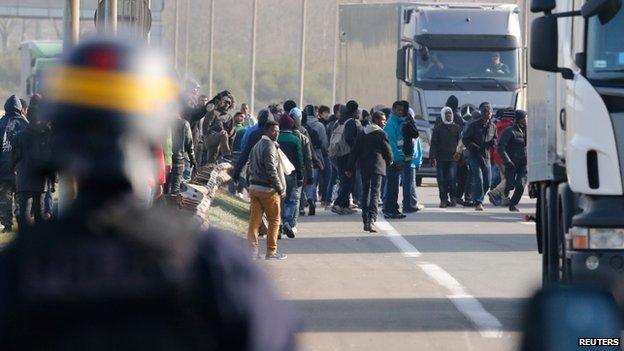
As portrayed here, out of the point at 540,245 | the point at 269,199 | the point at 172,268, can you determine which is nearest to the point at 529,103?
the point at 540,245

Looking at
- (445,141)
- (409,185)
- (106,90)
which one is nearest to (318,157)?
(409,185)

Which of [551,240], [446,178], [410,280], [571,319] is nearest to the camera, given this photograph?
[571,319]

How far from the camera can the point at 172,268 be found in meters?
2.39

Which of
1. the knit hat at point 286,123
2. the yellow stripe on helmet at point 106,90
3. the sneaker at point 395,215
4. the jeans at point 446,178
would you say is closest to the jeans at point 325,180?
the jeans at point 446,178

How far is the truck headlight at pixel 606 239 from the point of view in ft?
30.7

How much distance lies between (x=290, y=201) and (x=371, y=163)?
169 centimetres

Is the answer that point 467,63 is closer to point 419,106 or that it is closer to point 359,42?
point 419,106

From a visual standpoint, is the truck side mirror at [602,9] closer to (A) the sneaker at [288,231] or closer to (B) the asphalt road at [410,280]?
(B) the asphalt road at [410,280]

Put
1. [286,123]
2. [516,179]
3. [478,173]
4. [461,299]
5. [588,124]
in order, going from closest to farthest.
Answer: [588,124] < [461,299] < [286,123] < [516,179] < [478,173]

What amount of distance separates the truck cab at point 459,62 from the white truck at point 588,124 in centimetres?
2017

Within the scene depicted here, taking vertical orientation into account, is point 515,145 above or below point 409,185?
above

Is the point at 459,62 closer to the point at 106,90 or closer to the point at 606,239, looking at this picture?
the point at 606,239

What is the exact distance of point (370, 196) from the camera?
2031 centimetres

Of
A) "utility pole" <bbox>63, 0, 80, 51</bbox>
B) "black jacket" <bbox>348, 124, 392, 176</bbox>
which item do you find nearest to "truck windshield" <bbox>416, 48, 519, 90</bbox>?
"black jacket" <bbox>348, 124, 392, 176</bbox>
